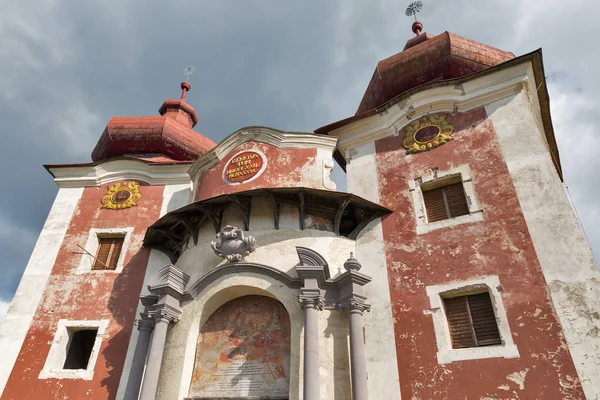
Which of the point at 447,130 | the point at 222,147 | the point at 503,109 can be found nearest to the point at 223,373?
the point at 222,147

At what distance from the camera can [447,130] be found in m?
10.2

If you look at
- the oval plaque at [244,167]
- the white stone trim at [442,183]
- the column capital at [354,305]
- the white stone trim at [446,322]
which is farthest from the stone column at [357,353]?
the oval plaque at [244,167]

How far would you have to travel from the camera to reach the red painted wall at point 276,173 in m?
10.5

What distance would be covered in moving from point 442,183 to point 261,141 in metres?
4.83

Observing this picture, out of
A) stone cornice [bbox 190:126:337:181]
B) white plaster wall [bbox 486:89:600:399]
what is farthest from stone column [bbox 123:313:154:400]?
white plaster wall [bbox 486:89:600:399]

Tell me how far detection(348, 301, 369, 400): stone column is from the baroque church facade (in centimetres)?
4

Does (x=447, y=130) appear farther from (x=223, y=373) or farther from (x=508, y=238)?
(x=223, y=373)

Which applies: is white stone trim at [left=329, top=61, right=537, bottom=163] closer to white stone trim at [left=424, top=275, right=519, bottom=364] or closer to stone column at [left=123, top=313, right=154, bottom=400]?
white stone trim at [left=424, top=275, right=519, bottom=364]

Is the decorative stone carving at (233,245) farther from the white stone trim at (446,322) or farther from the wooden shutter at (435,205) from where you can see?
the wooden shutter at (435,205)

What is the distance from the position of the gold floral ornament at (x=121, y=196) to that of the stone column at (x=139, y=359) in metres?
4.84

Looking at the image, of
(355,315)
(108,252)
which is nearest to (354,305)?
(355,315)

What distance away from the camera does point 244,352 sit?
8.55m

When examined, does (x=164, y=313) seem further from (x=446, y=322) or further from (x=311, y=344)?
(x=446, y=322)

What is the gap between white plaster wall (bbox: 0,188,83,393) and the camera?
10664mm
